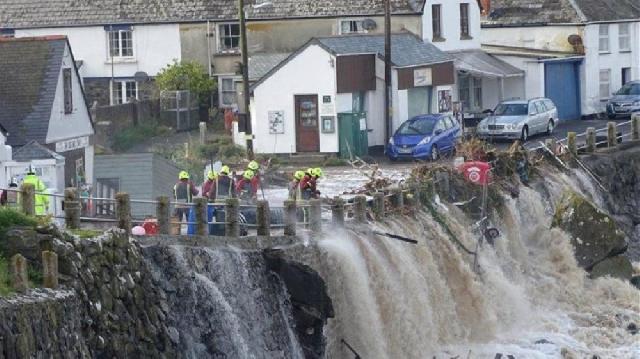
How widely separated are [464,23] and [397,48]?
7.74 metres

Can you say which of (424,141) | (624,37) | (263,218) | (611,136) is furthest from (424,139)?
(624,37)

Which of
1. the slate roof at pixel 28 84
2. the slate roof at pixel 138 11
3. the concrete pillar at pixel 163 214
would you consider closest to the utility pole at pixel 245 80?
the slate roof at pixel 138 11

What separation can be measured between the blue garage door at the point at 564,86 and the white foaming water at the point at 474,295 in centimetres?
1726

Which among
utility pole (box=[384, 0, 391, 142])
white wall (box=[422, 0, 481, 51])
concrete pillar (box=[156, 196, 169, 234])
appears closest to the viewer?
concrete pillar (box=[156, 196, 169, 234])

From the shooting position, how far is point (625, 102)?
66875 millimetres

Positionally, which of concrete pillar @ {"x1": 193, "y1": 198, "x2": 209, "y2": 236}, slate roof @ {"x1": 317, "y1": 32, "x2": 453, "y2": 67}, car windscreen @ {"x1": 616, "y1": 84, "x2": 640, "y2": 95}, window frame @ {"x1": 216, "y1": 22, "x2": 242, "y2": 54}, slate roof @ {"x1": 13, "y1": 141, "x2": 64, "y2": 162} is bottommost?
concrete pillar @ {"x1": 193, "y1": 198, "x2": 209, "y2": 236}

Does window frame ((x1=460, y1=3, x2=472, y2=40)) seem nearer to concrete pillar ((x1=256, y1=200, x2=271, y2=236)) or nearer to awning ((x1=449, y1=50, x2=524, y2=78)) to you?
awning ((x1=449, y1=50, x2=524, y2=78))

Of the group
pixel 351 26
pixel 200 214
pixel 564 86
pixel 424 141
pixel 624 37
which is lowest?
pixel 200 214

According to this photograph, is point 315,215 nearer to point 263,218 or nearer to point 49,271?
point 263,218

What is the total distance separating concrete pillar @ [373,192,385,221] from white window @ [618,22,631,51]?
3403cm

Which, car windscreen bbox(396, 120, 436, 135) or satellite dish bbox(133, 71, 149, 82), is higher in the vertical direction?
satellite dish bbox(133, 71, 149, 82)

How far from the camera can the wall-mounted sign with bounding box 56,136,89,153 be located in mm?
41000

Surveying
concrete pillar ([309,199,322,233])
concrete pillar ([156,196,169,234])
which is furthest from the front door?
concrete pillar ([156,196,169,234])

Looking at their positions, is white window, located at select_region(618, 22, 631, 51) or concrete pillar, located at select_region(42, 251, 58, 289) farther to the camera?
white window, located at select_region(618, 22, 631, 51)
